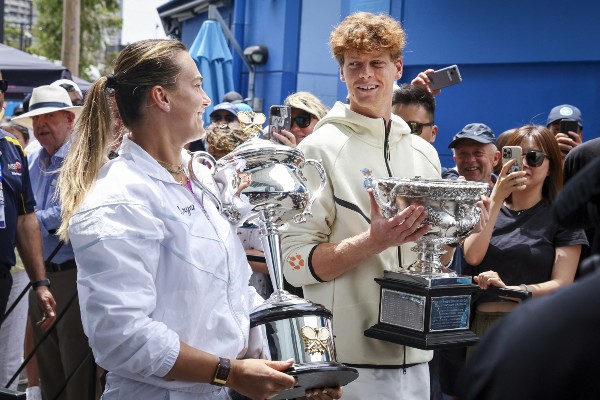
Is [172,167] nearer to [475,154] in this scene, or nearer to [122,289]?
[122,289]

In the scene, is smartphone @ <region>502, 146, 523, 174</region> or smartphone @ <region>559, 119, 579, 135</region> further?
smartphone @ <region>559, 119, 579, 135</region>

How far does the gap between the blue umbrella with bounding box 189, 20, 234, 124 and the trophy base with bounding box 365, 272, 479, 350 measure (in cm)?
760

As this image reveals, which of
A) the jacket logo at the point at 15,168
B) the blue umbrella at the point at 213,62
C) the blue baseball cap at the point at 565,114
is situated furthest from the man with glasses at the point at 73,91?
the blue baseball cap at the point at 565,114

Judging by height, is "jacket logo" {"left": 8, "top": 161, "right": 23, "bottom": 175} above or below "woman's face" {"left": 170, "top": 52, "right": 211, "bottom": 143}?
below

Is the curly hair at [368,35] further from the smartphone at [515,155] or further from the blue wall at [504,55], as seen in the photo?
the blue wall at [504,55]

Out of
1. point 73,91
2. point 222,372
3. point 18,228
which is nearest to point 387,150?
point 222,372

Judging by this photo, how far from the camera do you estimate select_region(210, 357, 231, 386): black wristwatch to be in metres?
2.27

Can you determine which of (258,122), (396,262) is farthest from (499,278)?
(258,122)

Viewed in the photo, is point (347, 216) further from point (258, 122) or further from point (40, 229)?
point (40, 229)

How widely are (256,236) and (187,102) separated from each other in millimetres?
2549

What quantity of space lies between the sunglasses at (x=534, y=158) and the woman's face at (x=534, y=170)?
12 mm

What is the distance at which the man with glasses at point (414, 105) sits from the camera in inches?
178

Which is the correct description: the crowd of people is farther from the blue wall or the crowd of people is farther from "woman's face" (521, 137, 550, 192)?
the blue wall

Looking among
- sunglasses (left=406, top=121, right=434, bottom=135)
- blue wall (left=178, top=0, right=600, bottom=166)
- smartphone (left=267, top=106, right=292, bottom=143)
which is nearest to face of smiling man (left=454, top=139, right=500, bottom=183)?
sunglasses (left=406, top=121, right=434, bottom=135)
